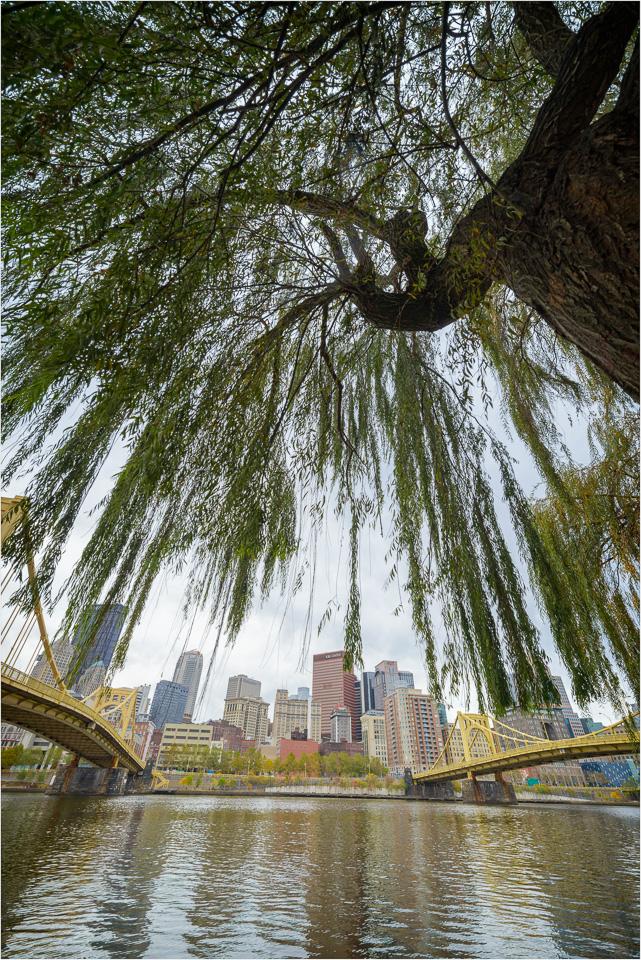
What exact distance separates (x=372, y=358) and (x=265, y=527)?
179 cm

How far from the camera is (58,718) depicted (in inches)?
647

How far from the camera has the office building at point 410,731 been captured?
2581 inches

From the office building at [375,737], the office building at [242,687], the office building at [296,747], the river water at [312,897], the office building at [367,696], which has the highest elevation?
the office building at [367,696]

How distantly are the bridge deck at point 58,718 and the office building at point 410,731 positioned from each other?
48.7 m

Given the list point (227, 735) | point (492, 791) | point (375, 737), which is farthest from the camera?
point (227, 735)

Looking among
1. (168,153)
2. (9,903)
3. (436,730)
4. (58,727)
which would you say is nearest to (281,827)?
(9,903)

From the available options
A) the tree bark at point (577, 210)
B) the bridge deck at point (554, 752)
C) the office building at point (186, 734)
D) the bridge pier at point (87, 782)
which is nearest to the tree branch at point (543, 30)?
the tree bark at point (577, 210)

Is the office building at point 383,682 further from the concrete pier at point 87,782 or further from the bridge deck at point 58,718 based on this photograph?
the bridge deck at point 58,718

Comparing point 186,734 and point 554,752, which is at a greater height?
point 186,734

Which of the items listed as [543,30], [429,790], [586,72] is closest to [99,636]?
[586,72]

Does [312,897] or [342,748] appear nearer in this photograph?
[312,897]

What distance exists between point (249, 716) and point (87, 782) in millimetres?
59169

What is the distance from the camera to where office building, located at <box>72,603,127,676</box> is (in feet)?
7.53

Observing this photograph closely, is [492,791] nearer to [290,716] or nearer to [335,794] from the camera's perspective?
[335,794]
